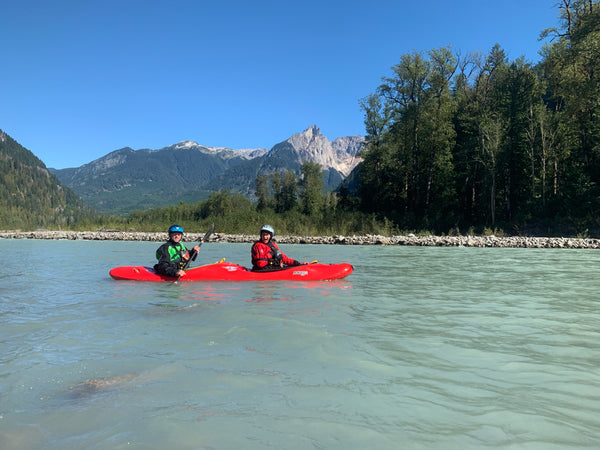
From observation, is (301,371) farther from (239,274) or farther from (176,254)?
(176,254)

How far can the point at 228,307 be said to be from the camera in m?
6.61

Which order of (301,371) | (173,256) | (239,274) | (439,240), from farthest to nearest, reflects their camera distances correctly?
(439,240) < (173,256) < (239,274) < (301,371)

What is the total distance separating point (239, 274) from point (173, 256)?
171cm

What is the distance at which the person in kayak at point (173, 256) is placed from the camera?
9.47m

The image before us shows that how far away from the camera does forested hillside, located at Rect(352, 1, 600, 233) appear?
24.4 m

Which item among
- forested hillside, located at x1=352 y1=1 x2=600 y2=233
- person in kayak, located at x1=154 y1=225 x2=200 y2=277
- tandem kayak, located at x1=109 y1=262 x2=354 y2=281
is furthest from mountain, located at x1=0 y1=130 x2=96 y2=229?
person in kayak, located at x1=154 y1=225 x2=200 y2=277

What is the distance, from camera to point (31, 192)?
5950 inches

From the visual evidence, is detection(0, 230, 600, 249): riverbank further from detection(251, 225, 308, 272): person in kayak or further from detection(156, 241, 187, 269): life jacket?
detection(156, 241, 187, 269): life jacket

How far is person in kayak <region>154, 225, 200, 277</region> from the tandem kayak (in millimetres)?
234

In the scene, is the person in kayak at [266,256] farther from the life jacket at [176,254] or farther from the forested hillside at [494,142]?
the forested hillside at [494,142]

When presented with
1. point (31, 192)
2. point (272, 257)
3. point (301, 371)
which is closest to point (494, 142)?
point (272, 257)

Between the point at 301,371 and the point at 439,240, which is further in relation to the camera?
the point at 439,240

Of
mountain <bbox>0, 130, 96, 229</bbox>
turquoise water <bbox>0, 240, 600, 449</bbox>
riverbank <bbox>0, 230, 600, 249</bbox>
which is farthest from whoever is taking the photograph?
mountain <bbox>0, 130, 96, 229</bbox>

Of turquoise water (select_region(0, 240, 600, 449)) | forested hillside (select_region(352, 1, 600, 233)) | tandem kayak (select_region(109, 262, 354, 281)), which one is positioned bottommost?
turquoise water (select_region(0, 240, 600, 449))
